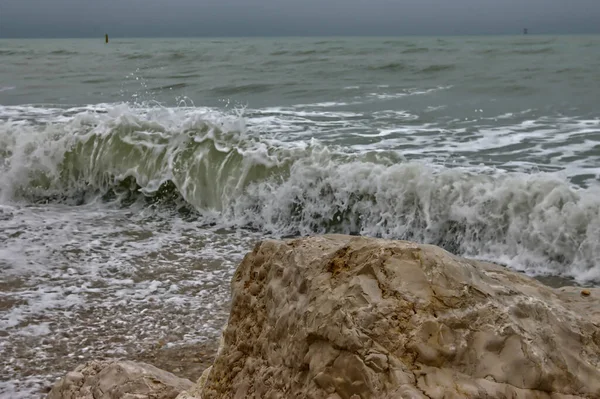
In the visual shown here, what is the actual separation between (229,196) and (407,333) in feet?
18.8

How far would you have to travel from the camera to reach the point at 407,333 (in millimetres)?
1600

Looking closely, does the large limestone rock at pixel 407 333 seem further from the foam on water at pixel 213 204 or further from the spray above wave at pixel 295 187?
the spray above wave at pixel 295 187

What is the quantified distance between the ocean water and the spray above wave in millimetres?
19

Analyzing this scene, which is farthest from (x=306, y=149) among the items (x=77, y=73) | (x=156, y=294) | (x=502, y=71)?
(x=77, y=73)

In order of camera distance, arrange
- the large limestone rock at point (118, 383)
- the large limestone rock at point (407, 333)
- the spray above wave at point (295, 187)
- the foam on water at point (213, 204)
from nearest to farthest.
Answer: the large limestone rock at point (407, 333) < the large limestone rock at point (118, 383) < the foam on water at point (213, 204) < the spray above wave at point (295, 187)

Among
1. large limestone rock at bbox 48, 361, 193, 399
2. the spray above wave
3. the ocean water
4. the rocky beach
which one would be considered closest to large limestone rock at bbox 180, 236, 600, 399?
the rocky beach

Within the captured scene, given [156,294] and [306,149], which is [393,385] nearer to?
[156,294]

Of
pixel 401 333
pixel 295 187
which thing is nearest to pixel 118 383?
pixel 401 333

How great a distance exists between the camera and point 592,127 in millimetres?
9328

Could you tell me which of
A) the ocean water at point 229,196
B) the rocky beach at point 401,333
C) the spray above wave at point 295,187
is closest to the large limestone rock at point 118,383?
the rocky beach at point 401,333

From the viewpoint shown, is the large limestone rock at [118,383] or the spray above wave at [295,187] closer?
the large limestone rock at [118,383]

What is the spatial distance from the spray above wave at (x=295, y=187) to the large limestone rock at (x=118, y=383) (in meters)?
3.47

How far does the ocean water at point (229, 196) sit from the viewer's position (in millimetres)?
4305

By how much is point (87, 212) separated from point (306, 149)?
2.47 m
